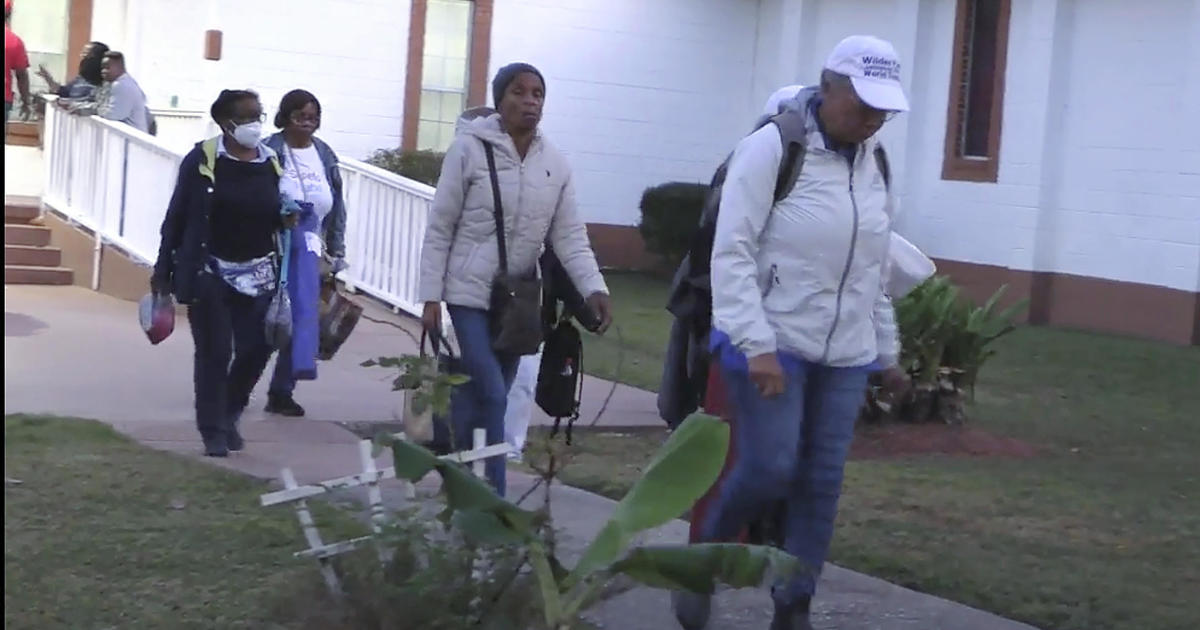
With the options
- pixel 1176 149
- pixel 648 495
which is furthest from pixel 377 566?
pixel 1176 149

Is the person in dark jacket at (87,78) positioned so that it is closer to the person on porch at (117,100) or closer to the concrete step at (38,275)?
the person on porch at (117,100)

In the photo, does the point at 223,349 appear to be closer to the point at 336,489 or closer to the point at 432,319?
the point at 432,319

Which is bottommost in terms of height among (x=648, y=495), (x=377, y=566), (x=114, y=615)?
(x=114, y=615)

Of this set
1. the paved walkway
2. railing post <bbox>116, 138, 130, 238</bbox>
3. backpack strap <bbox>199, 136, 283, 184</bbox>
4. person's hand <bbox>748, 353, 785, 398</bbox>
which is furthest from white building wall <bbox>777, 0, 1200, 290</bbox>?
person's hand <bbox>748, 353, 785, 398</bbox>

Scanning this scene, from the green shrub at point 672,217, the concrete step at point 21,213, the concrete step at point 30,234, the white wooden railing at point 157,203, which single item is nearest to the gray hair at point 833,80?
the white wooden railing at point 157,203

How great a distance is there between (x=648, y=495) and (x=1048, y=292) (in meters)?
13.2

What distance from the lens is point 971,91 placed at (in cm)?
1781

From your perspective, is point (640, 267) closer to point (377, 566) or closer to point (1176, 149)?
point (1176, 149)

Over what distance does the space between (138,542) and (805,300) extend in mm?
2666

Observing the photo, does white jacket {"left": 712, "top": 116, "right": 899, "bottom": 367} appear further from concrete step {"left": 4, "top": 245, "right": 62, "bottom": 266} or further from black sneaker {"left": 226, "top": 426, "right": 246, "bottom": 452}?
concrete step {"left": 4, "top": 245, "right": 62, "bottom": 266}

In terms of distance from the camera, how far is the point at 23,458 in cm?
764

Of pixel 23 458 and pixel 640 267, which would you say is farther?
pixel 640 267

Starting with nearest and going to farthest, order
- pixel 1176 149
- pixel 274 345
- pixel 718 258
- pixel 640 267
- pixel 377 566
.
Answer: pixel 377 566 → pixel 718 258 → pixel 274 345 → pixel 1176 149 → pixel 640 267

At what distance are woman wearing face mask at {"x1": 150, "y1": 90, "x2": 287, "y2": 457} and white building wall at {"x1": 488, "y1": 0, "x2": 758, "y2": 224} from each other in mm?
10749
